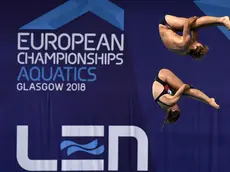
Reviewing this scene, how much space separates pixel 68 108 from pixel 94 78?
489 millimetres

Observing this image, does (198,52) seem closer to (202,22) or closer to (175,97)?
(202,22)

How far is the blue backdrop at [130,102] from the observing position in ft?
24.9

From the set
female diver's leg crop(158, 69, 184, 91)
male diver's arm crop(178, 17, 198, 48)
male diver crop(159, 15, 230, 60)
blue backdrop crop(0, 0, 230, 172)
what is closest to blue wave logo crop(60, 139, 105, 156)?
blue backdrop crop(0, 0, 230, 172)

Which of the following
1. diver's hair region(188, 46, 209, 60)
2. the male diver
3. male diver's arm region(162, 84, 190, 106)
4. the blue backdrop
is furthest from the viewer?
the blue backdrop

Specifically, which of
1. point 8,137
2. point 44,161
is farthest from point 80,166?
point 8,137

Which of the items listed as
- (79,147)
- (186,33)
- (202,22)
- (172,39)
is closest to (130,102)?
(79,147)

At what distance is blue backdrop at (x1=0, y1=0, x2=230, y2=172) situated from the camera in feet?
24.9

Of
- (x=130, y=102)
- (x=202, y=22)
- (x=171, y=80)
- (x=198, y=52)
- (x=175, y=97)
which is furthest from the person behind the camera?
(x=130, y=102)

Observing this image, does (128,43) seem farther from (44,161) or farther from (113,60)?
(44,161)

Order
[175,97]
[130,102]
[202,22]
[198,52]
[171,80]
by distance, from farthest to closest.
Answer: [130,102], [171,80], [175,97], [198,52], [202,22]

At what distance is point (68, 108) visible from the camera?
759 cm

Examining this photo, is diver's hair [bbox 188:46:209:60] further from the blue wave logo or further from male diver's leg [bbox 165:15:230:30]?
the blue wave logo

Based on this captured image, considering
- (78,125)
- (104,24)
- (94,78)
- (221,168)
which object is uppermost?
(104,24)

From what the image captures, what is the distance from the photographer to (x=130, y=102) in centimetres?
759
